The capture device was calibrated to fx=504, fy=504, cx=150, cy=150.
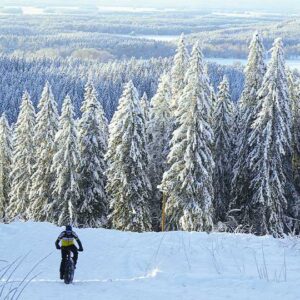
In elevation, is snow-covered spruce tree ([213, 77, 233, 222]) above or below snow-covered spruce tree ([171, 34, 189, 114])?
below

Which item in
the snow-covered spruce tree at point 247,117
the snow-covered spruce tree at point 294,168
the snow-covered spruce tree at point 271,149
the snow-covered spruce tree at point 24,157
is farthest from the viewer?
the snow-covered spruce tree at point 24,157

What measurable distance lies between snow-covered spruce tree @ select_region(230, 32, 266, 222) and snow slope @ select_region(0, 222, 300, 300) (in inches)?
658

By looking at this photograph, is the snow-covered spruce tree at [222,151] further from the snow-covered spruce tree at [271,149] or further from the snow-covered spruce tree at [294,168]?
the snow-covered spruce tree at [294,168]

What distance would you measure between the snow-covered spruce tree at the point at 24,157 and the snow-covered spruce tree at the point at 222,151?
47.0 ft

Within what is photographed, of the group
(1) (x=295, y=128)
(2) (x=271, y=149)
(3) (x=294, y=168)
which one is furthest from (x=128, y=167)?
(3) (x=294, y=168)

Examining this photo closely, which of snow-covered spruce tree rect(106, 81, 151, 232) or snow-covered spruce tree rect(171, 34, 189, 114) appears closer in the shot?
snow-covered spruce tree rect(106, 81, 151, 232)

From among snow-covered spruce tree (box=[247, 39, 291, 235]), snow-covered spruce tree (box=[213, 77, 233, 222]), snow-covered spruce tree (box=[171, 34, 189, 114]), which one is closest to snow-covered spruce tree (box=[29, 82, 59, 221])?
snow-covered spruce tree (box=[171, 34, 189, 114])

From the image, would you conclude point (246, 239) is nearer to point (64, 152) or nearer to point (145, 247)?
point (145, 247)

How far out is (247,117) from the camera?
33.7 m

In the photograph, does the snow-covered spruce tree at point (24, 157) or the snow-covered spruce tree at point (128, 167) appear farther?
the snow-covered spruce tree at point (24, 157)

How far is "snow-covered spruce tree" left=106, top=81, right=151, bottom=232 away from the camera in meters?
32.1

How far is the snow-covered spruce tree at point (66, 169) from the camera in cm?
3388

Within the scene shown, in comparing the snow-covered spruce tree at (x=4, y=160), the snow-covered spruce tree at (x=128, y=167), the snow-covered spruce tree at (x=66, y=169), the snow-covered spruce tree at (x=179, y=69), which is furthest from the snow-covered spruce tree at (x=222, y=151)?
the snow-covered spruce tree at (x=4, y=160)

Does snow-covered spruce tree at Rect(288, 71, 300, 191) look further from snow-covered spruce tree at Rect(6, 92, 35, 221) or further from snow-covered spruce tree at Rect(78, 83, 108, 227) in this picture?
snow-covered spruce tree at Rect(6, 92, 35, 221)
